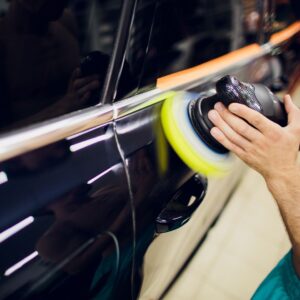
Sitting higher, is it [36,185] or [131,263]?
[36,185]

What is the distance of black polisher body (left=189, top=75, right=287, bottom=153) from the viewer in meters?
1.12

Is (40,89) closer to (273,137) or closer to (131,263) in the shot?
(131,263)

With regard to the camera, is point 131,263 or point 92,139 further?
point 131,263

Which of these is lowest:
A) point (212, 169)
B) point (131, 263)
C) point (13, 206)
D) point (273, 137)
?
point (131, 263)

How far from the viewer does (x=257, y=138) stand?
43.6 inches

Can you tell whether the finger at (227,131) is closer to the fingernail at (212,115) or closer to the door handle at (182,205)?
the fingernail at (212,115)

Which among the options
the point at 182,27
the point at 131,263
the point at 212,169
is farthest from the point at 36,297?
the point at 182,27

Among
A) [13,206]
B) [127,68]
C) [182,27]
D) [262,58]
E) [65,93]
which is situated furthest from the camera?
[262,58]

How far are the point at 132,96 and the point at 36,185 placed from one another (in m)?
0.43

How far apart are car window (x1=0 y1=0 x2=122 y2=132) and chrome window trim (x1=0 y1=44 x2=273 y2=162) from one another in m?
0.02

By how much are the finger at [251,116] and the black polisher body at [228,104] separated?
3 centimetres

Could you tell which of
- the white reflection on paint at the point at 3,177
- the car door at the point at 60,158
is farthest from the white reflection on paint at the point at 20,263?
the white reflection on paint at the point at 3,177

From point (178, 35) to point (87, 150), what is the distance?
2.29 ft

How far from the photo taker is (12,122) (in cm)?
75
